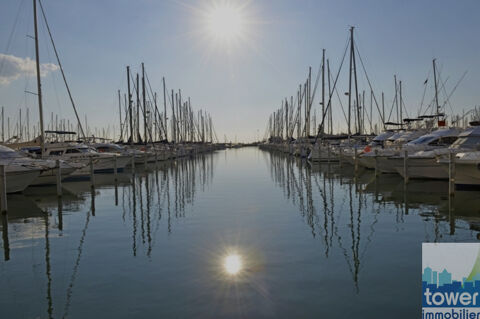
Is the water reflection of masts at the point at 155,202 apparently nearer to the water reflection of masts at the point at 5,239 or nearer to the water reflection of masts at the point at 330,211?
the water reflection of masts at the point at 5,239

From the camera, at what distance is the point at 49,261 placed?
9391mm

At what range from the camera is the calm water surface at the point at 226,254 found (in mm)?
6668

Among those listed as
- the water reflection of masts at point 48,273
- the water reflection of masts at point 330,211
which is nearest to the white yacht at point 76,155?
the water reflection of masts at point 330,211

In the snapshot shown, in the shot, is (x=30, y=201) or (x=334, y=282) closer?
(x=334, y=282)

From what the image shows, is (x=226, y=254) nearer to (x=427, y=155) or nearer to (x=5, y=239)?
(x=5, y=239)

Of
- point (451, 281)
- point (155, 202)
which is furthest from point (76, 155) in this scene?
point (451, 281)

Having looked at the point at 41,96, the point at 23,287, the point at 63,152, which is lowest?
the point at 23,287

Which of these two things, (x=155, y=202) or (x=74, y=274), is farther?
(x=155, y=202)

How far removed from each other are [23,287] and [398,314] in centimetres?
675

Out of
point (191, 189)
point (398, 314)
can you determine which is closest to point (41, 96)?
point (191, 189)

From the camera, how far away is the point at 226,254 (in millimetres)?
9656

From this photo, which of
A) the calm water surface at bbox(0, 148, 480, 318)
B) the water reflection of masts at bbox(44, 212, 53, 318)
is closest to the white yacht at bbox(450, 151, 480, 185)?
the calm water surface at bbox(0, 148, 480, 318)

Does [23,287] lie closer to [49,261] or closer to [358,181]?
[49,261]

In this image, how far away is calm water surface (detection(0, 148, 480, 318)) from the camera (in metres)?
6.67
